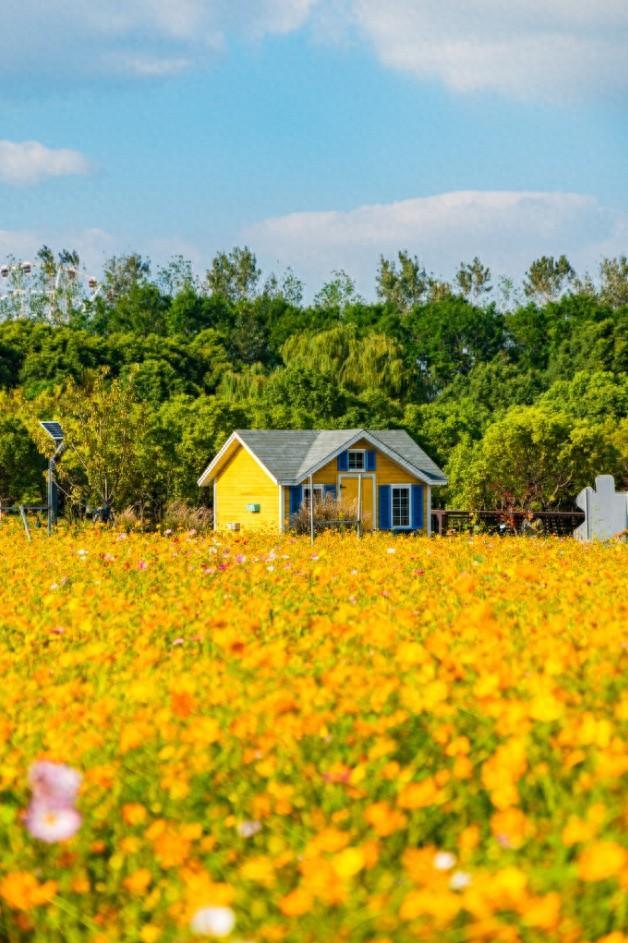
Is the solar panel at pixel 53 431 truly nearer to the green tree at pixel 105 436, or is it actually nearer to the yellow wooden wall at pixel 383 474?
the green tree at pixel 105 436

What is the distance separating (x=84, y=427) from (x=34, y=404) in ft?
52.8

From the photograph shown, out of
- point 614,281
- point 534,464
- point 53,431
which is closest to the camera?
point 53,431

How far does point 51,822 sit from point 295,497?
102 feet

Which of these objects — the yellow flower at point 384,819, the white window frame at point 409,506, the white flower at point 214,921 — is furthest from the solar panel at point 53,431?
the white flower at point 214,921

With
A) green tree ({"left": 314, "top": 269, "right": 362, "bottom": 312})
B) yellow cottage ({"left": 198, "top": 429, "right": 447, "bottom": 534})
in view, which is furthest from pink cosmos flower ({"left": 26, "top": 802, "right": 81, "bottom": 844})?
green tree ({"left": 314, "top": 269, "right": 362, "bottom": 312})

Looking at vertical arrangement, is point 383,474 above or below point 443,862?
above

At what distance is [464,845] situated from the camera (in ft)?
10.8

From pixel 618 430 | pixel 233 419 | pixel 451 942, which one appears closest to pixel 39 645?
pixel 451 942

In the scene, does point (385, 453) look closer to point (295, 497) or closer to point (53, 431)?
point (295, 497)

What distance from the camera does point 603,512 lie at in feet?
65.5

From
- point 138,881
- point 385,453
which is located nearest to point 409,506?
point 385,453

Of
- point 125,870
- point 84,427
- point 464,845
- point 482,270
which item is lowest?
point 125,870

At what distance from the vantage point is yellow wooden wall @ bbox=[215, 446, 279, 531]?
3491cm

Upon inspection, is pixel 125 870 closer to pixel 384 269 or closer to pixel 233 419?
pixel 233 419
